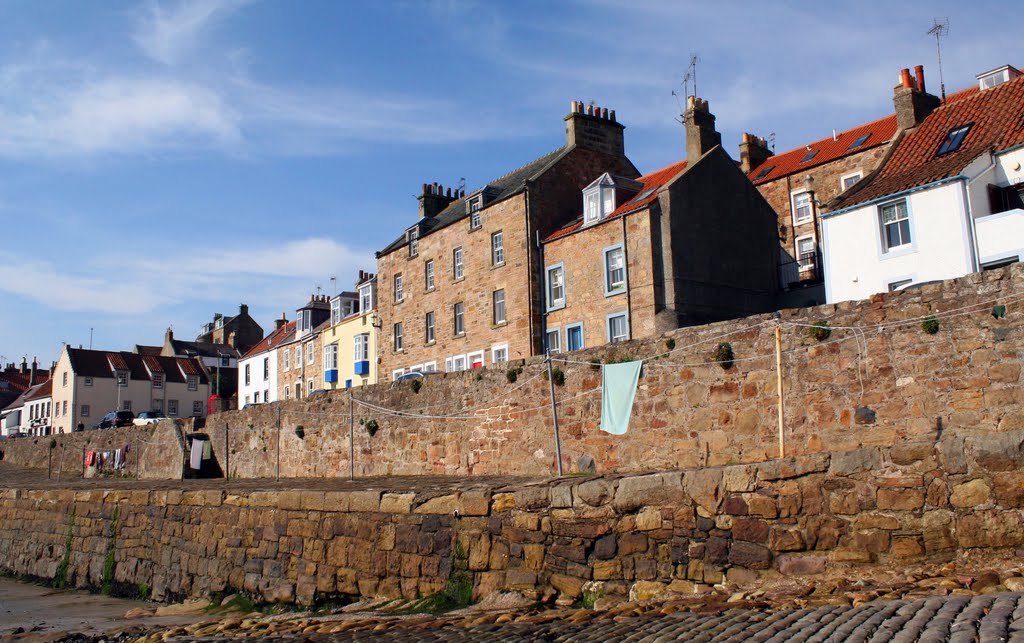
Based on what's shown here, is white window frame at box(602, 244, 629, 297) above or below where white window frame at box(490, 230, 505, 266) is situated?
below

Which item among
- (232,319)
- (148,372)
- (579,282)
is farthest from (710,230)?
(232,319)

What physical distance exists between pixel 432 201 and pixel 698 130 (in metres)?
14.1

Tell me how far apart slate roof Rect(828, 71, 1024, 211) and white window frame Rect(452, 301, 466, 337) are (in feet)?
50.8

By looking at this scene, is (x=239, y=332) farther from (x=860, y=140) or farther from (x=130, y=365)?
(x=860, y=140)

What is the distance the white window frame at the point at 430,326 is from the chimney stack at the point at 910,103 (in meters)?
18.7

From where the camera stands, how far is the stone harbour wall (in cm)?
732

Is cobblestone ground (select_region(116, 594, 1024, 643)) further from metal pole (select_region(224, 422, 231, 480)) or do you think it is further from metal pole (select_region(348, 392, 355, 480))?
metal pole (select_region(224, 422, 231, 480))

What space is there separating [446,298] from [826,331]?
2229cm

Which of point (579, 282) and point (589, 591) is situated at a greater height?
point (579, 282)

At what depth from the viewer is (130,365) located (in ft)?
217

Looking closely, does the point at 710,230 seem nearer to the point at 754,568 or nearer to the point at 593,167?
the point at 593,167

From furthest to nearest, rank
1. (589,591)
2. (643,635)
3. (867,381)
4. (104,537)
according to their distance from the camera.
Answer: (104,537), (867,381), (589,591), (643,635)

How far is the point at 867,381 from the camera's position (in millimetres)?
12688

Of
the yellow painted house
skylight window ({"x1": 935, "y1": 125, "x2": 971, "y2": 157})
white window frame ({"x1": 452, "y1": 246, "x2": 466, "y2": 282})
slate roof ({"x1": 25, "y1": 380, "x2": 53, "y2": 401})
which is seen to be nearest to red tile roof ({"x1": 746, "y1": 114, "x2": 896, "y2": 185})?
skylight window ({"x1": 935, "y1": 125, "x2": 971, "y2": 157})
